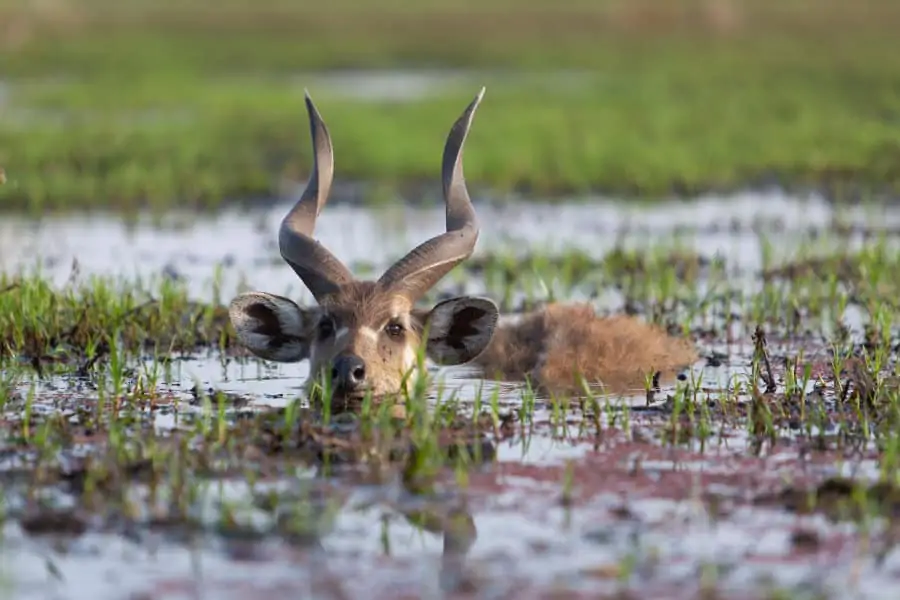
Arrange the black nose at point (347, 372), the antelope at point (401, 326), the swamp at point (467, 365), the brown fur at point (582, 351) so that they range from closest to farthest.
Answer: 1. the swamp at point (467, 365)
2. the black nose at point (347, 372)
3. the antelope at point (401, 326)
4. the brown fur at point (582, 351)

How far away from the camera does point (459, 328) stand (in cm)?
970

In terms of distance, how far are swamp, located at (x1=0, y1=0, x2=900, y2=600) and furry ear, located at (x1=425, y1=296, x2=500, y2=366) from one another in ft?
0.80

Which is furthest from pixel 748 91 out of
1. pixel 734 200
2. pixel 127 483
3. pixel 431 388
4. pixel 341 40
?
pixel 127 483

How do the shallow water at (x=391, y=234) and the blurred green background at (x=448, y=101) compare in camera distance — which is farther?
the blurred green background at (x=448, y=101)

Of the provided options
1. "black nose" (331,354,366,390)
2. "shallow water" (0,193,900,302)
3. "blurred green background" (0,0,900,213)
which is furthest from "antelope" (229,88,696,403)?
"blurred green background" (0,0,900,213)

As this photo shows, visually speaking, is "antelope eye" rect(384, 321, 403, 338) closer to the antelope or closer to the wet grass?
the antelope

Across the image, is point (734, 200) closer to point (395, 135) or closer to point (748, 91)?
point (395, 135)

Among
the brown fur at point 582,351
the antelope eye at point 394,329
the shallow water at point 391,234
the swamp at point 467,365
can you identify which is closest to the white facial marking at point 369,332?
the antelope eye at point 394,329

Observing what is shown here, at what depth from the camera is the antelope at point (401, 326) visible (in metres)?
9.23

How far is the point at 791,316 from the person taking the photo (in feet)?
39.3

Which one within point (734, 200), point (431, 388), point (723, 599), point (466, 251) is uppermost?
point (734, 200)

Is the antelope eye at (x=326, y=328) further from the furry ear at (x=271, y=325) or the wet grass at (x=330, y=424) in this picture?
the wet grass at (x=330, y=424)

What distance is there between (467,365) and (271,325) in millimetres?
1636

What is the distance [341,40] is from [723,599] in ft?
128
